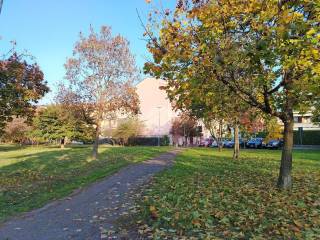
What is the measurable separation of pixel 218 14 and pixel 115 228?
532 centimetres

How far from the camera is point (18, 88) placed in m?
13.8

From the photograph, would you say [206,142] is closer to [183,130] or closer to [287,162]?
[183,130]

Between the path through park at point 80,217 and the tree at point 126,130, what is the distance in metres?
43.1

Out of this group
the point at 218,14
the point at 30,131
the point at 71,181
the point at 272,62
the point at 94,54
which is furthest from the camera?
the point at 30,131

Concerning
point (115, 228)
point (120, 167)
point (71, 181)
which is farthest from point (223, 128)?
point (115, 228)

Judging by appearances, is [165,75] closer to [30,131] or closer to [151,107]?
[30,131]

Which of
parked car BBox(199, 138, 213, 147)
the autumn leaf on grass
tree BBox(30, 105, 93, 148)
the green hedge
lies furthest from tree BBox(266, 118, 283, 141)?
parked car BBox(199, 138, 213, 147)

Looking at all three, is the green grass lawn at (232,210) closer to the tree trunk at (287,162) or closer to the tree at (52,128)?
the tree trunk at (287,162)

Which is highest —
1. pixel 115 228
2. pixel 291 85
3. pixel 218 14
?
pixel 218 14

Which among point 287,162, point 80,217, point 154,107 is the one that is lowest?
point 80,217

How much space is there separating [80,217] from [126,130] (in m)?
47.5

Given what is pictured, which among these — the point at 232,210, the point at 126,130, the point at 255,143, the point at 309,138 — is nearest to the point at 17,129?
the point at 126,130

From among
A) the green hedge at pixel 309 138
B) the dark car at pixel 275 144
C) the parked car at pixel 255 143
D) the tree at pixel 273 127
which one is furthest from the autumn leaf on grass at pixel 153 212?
the green hedge at pixel 309 138

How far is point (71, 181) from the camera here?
13.3 m
